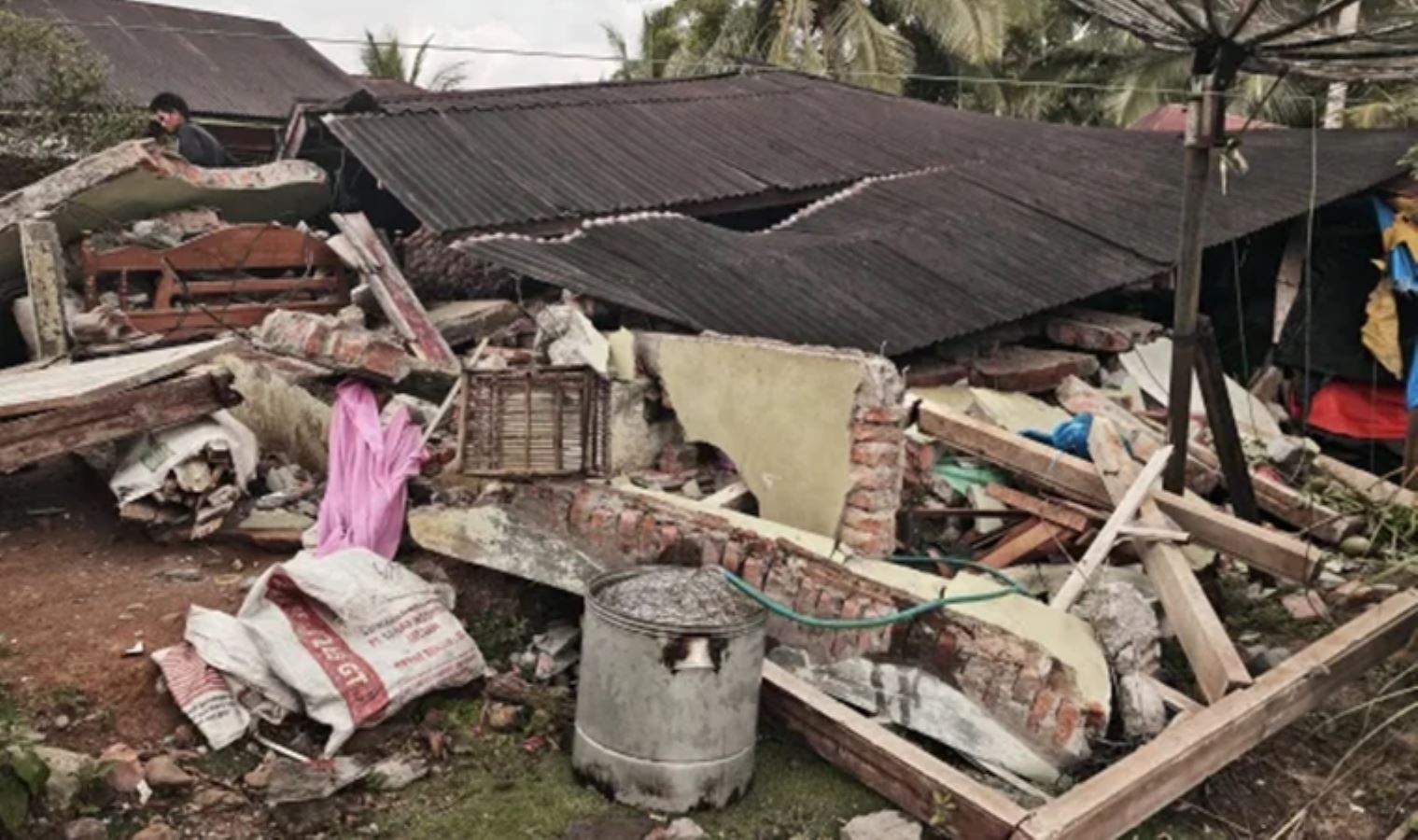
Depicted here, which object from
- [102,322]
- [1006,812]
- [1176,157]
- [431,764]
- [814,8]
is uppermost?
[814,8]

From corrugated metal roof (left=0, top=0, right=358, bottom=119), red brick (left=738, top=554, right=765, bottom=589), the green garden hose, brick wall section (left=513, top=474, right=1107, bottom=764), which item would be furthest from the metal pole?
corrugated metal roof (left=0, top=0, right=358, bottom=119)

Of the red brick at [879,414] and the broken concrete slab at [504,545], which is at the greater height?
the red brick at [879,414]

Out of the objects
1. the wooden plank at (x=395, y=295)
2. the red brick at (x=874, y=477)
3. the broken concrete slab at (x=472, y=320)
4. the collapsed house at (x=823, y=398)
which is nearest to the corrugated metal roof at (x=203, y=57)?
the collapsed house at (x=823, y=398)

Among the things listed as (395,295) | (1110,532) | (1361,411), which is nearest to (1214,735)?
(1110,532)

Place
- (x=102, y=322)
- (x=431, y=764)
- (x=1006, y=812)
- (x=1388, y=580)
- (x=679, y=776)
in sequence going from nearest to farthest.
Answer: (x=1006, y=812) < (x=679, y=776) < (x=431, y=764) < (x=1388, y=580) < (x=102, y=322)

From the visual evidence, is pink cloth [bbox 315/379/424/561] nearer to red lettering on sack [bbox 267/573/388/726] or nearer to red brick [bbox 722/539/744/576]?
red lettering on sack [bbox 267/573/388/726]

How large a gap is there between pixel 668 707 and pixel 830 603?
986 millimetres

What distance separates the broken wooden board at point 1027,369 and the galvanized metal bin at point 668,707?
420cm

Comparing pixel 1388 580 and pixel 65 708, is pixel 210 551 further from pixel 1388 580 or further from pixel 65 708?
pixel 1388 580

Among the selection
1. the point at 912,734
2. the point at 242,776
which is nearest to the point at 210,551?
the point at 242,776

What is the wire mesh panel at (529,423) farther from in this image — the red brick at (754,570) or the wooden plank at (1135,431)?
the wooden plank at (1135,431)

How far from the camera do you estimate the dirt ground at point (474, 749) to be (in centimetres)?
396

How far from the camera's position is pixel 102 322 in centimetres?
735

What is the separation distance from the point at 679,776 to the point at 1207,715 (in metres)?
1.92
